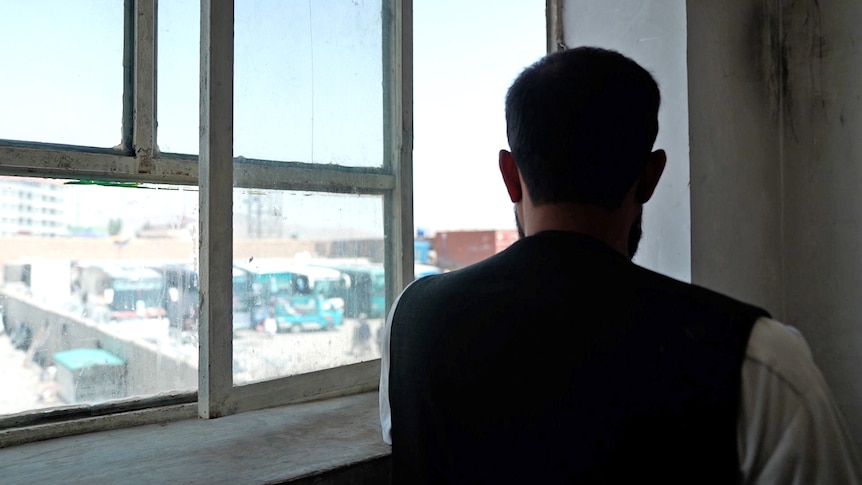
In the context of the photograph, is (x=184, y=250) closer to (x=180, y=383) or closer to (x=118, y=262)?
(x=118, y=262)

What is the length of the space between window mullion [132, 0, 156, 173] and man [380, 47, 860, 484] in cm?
92

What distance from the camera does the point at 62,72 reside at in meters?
1.37

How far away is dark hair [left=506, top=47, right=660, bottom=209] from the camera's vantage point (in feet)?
2.36

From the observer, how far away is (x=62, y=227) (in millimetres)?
1374

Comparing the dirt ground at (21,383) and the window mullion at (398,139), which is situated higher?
the window mullion at (398,139)

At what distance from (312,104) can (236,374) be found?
2.20 feet

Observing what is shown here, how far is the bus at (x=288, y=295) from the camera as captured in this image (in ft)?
4.52

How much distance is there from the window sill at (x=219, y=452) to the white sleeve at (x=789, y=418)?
79 cm

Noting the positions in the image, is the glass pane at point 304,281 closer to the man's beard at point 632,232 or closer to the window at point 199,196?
the window at point 199,196

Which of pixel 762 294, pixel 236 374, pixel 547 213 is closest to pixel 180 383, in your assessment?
pixel 236 374

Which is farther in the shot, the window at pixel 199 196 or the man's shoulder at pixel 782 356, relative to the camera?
the window at pixel 199 196

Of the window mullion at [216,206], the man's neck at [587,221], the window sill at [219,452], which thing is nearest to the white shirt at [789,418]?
the man's neck at [587,221]

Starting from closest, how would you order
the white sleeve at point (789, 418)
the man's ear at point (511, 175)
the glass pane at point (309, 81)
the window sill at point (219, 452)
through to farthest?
the white sleeve at point (789, 418) → the man's ear at point (511, 175) → the window sill at point (219, 452) → the glass pane at point (309, 81)

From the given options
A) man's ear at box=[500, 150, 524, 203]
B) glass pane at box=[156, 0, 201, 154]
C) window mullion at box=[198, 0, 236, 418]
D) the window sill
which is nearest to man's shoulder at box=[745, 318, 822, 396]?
man's ear at box=[500, 150, 524, 203]
